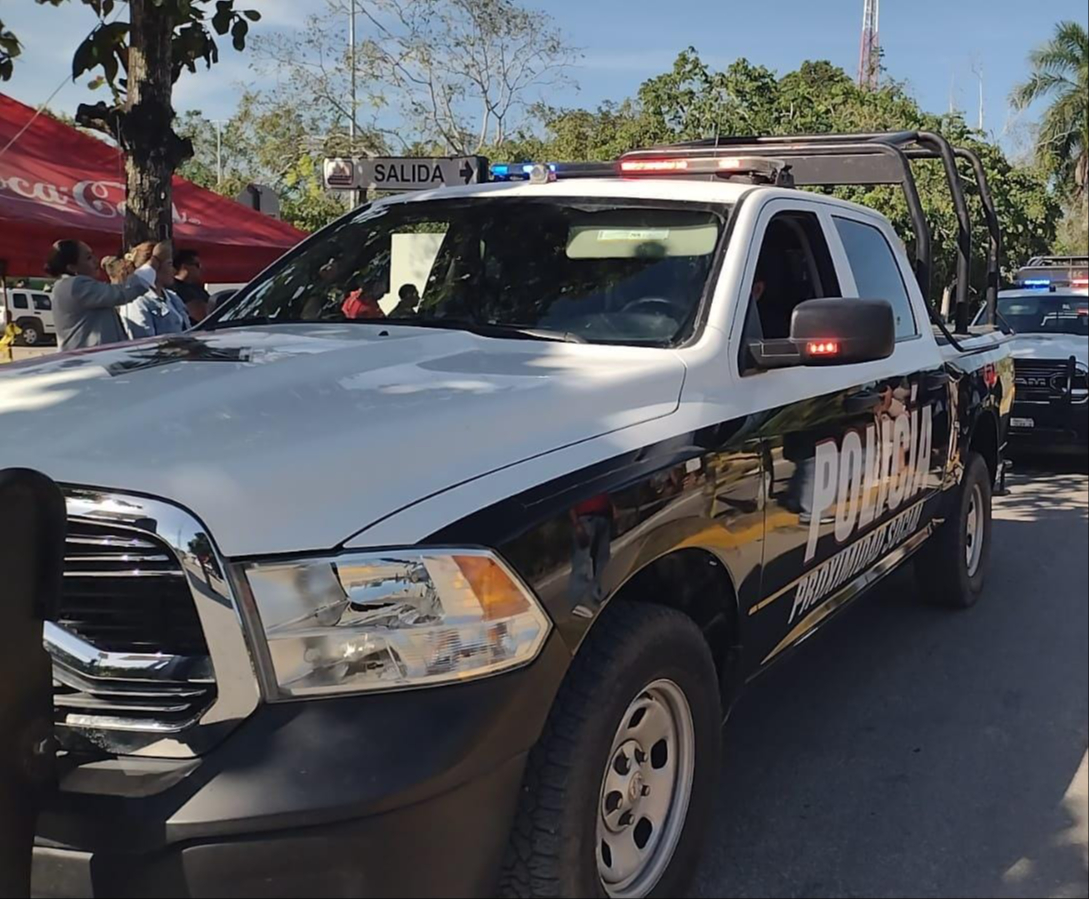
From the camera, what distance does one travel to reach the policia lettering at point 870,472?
3.59 metres

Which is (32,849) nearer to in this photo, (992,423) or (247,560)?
(247,560)

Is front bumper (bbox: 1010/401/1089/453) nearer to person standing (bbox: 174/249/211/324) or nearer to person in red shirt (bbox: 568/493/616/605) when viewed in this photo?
person standing (bbox: 174/249/211/324)

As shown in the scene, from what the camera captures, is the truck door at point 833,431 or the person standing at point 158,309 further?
the person standing at point 158,309

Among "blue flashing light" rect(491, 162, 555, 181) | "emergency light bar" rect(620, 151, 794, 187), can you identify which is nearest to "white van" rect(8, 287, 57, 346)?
"blue flashing light" rect(491, 162, 555, 181)

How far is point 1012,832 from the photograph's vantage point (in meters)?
3.50

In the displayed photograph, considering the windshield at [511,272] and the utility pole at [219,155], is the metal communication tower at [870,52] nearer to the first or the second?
the windshield at [511,272]

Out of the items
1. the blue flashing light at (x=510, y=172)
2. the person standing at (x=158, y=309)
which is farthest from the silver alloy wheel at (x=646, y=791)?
the person standing at (x=158, y=309)

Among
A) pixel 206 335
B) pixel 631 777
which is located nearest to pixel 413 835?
pixel 631 777

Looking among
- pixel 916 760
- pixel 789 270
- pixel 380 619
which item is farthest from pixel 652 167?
pixel 380 619

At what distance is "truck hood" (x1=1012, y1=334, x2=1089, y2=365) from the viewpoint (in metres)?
10.4

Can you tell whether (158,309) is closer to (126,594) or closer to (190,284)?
(190,284)

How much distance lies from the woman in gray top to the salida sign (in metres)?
1.73

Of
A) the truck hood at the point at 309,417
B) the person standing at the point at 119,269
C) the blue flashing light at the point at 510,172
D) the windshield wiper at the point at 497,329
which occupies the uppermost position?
the blue flashing light at the point at 510,172

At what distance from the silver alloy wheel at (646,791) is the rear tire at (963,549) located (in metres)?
3.00
